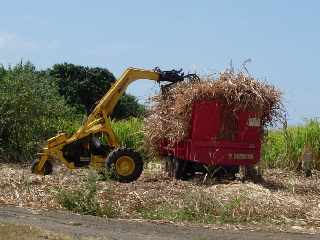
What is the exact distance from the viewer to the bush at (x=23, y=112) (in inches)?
1003

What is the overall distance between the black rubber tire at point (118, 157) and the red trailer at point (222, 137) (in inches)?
48.5

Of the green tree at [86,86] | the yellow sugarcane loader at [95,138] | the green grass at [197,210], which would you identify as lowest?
the green grass at [197,210]

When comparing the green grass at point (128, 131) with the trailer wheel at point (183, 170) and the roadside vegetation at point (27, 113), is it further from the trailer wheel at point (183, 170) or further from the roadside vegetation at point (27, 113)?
the trailer wheel at point (183, 170)

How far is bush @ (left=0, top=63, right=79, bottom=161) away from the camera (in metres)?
Result: 25.5

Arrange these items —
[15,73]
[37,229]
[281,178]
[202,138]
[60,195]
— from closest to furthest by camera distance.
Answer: [37,229]
[60,195]
[202,138]
[281,178]
[15,73]

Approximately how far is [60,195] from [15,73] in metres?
15.1

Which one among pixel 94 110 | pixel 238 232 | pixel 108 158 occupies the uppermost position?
pixel 94 110

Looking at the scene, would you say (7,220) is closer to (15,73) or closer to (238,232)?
(238,232)

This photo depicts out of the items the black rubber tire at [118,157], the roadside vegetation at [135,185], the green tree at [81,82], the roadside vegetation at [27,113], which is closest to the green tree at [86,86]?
the green tree at [81,82]

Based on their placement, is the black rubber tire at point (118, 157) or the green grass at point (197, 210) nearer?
the green grass at point (197, 210)

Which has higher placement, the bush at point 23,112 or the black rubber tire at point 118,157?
the bush at point 23,112

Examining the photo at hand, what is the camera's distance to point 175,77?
696 inches

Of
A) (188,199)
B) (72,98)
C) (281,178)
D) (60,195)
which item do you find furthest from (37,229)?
(72,98)

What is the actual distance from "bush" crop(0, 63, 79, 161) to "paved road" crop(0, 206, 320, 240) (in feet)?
46.9
